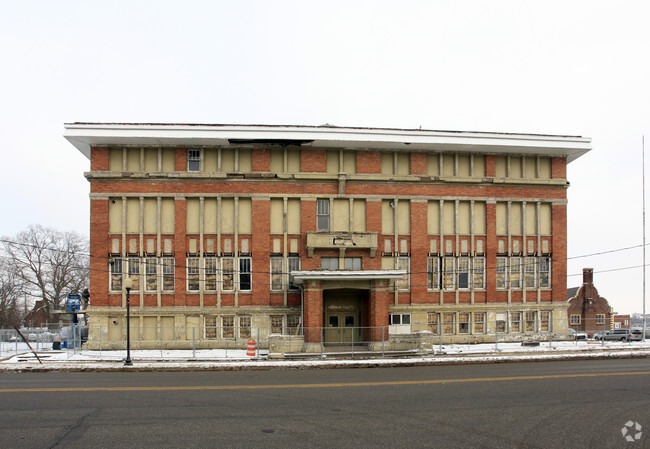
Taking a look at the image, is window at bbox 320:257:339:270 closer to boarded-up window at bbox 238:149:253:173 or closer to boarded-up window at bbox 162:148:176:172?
boarded-up window at bbox 238:149:253:173

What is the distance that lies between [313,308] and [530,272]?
15409 millimetres

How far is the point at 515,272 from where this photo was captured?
1325 inches

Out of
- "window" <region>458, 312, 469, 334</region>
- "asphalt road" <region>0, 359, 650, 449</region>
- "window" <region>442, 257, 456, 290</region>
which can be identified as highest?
"window" <region>442, 257, 456, 290</region>

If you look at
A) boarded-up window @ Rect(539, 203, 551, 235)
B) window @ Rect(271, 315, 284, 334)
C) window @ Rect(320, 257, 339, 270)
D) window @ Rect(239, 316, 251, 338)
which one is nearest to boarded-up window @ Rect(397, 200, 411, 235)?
window @ Rect(320, 257, 339, 270)

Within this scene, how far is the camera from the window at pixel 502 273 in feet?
110

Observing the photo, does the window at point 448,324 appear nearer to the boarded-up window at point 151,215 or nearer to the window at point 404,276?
the window at point 404,276

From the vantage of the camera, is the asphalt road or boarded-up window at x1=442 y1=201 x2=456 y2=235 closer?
the asphalt road

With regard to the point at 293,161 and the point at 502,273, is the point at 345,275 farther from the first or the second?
the point at 502,273

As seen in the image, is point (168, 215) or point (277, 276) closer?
point (168, 215)

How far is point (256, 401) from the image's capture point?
1340 cm

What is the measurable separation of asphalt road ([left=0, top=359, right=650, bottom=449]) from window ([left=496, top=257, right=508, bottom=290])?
14439 millimetres

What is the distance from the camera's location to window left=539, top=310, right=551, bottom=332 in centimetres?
3359

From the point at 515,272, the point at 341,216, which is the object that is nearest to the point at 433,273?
the point at 515,272

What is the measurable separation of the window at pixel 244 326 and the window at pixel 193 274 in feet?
11.2
